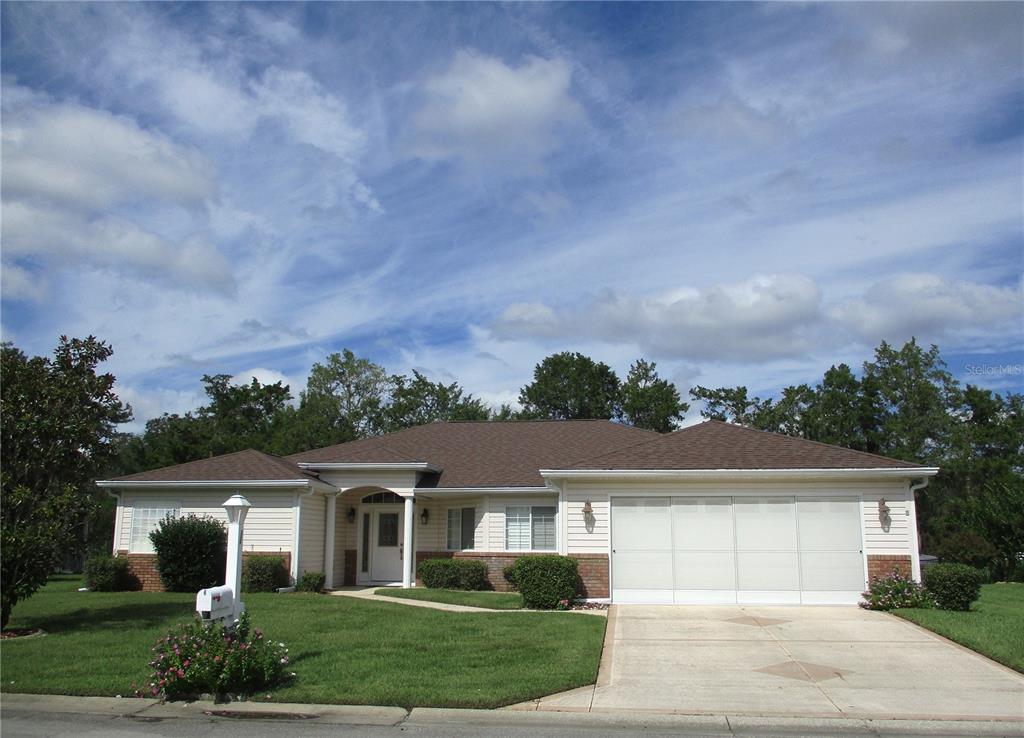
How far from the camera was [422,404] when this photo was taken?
5697cm

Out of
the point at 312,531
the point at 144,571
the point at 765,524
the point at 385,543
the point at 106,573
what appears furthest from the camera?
the point at 385,543

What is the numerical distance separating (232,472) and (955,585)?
1728cm

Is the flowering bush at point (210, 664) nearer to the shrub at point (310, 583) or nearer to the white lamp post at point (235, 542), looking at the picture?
the white lamp post at point (235, 542)

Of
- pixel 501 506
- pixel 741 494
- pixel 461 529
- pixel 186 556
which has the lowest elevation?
pixel 186 556

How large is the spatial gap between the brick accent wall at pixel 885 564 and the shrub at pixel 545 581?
247 inches

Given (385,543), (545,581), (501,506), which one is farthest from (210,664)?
(385,543)

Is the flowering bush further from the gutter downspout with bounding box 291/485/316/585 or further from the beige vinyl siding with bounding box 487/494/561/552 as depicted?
the beige vinyl siding with bounding box 487/494/561/552

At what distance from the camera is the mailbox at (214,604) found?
9430mm

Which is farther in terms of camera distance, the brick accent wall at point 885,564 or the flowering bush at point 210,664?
the brick accent wall at point 885,564

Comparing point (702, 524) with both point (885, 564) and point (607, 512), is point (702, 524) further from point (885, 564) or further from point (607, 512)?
point (885, 564)

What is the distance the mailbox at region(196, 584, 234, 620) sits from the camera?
30.9 feet

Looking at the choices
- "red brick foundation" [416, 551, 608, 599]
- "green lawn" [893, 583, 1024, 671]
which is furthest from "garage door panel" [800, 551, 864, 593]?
"red brick foundation" [416, 551, 608, 599]

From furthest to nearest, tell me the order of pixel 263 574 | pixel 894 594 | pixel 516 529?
1. pixel 516 529
2. pixel 263 574
3. pixel 894 594

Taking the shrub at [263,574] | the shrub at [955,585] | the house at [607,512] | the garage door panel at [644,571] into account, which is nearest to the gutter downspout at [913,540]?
the house at [607,512]
